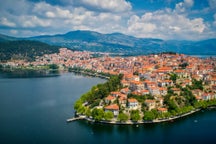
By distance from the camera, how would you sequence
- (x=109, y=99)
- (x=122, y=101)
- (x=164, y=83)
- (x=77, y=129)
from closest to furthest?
(x=77, y=129)
(x=122, y=101)
(x=109, y=99)
(x=164, y=83)

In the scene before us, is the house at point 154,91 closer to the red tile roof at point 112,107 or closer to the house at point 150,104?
the house at point 150,104

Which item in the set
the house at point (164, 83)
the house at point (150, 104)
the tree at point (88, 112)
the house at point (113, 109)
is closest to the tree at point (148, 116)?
the house at point (150, 104)

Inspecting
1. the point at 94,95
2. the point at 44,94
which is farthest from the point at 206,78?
the point at 44,94

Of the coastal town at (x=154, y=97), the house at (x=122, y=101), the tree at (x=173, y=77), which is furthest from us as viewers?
the tree at (x=173, y=77)

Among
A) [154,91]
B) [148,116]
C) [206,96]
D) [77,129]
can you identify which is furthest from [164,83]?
[77,129]

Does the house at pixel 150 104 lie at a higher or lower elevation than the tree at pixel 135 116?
higher

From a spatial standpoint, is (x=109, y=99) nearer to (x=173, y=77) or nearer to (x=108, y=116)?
(x=108, y=116)

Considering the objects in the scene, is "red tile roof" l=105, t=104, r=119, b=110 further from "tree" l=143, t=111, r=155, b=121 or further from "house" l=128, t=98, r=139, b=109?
"tree" l=143, t=111, r=155, b=121

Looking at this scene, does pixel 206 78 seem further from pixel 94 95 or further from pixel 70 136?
pixel 70 136
